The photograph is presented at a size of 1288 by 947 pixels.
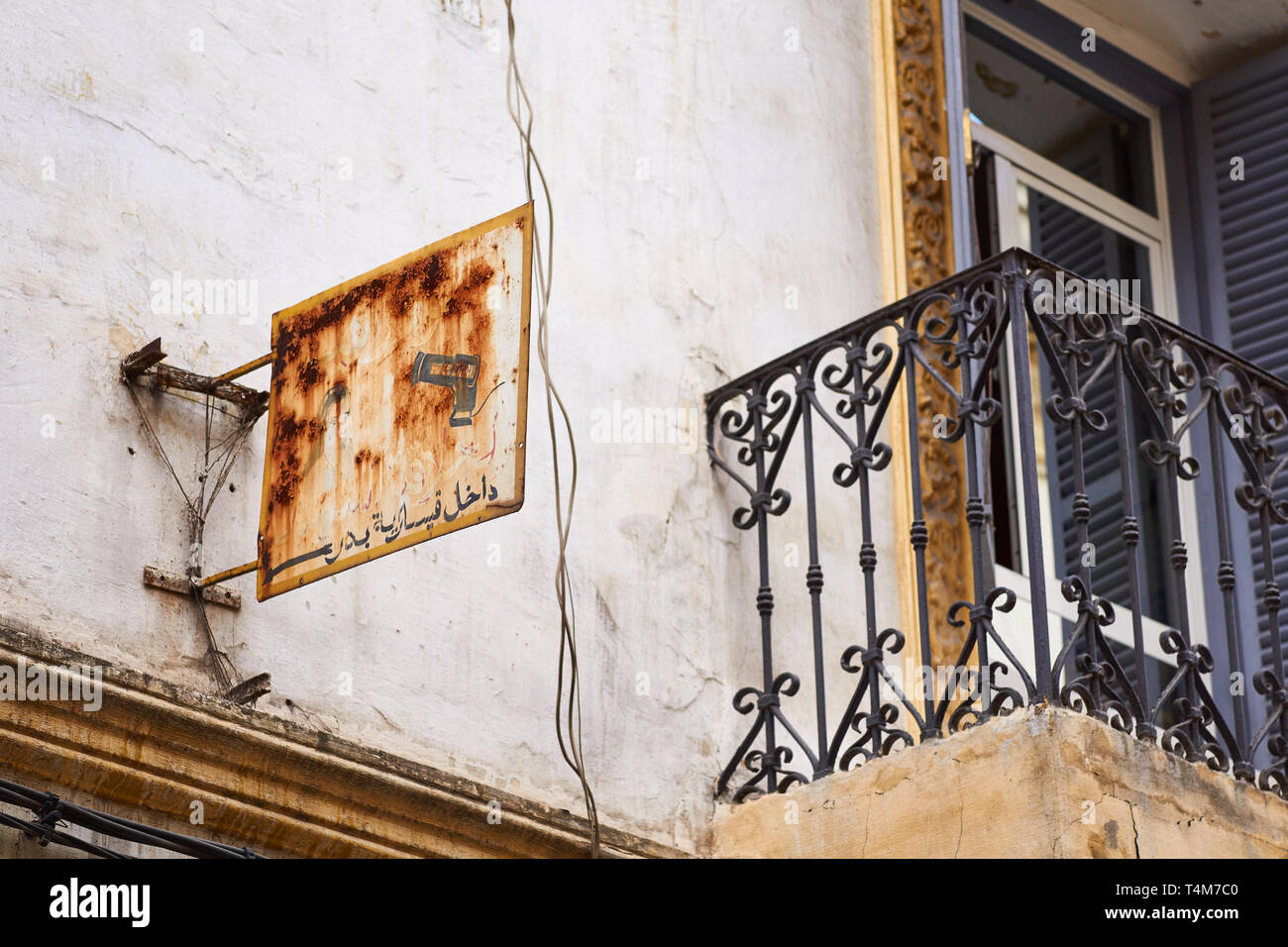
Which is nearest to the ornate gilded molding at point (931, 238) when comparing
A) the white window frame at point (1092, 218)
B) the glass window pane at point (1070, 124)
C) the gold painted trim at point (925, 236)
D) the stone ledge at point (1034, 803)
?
the gold painted trim at point (925, 236)

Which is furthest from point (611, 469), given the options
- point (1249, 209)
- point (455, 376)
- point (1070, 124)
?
point (1070, 124)

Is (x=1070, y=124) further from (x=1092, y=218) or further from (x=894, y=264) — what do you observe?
(x=894, y=264)

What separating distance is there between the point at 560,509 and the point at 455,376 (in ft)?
4.16

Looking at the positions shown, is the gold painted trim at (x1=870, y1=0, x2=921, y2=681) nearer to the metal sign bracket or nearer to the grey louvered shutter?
the grey louvered shutter

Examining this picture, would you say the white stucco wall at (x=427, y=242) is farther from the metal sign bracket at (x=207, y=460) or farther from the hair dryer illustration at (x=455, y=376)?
the hair dryer illustration at (x=455, y=376)

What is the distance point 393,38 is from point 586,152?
0.74m

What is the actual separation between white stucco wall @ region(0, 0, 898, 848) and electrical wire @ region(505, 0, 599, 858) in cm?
5

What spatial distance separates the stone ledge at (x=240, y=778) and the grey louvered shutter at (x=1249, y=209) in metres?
3.96

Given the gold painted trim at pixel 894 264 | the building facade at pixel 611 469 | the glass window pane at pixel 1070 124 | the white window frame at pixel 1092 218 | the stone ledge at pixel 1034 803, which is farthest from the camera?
the glass window pane at pixel 1070 124

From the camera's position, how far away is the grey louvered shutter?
26.7 feet

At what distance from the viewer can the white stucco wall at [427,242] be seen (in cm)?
495

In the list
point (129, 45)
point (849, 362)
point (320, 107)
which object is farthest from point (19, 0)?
point (849, 362)

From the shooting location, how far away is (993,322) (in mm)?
5625

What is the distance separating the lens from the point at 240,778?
4789 mm
